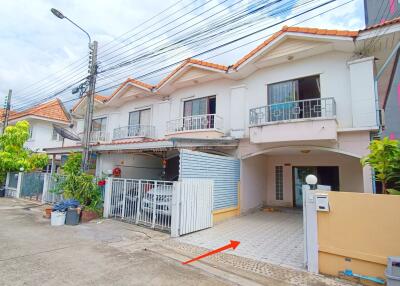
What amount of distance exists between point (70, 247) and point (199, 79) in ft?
31.2

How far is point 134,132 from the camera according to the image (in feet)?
50.7

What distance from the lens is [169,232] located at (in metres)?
7.64

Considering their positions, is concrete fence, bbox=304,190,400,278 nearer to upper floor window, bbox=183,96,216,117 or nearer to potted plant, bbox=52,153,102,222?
potted plant, bbox=52,153,102,222

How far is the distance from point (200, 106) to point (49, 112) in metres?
16.8

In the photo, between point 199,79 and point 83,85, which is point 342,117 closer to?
point 199,79

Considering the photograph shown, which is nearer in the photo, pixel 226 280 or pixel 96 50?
pixel 226 280

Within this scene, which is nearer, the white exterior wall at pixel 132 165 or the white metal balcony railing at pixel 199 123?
the white metal balcony railing at pixel 199 123

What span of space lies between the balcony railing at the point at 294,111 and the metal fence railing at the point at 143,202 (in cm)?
476

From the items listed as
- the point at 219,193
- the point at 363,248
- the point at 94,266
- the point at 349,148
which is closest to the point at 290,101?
the point at 349,148

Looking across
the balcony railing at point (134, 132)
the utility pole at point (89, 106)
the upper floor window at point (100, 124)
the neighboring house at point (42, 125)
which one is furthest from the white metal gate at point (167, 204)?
the neighboring house at point (42, 125)

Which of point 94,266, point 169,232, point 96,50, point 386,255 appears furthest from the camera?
point 96,50

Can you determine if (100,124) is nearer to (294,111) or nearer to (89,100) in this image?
(89,100)

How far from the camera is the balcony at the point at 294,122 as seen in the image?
8.45 meters

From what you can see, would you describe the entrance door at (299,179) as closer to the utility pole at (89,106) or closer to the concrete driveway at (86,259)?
the concrete driveway at (86,259)
